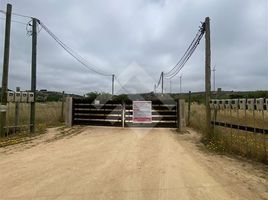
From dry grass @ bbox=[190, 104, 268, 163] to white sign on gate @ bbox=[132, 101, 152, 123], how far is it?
6.82m

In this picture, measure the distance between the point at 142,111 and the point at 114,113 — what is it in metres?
1.71

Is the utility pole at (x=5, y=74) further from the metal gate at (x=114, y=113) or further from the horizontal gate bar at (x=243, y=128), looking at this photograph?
the horizontal gate bar at (x=243, y=128)

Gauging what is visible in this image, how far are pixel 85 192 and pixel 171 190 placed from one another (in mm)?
1601

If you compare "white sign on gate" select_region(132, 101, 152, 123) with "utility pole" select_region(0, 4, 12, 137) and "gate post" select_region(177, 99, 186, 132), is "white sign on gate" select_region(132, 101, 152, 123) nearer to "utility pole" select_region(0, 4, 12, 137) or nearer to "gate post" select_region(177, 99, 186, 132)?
"gate post" select_region(177, 99, 186, 132)

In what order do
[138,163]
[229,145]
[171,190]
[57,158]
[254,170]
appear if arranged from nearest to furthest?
[171,190], [254,170], [138,163], [57,158], [229,145]

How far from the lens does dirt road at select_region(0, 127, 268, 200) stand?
6.57m

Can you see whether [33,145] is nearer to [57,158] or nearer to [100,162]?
[57,158]

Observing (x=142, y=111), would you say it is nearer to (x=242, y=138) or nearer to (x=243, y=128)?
(x=242, y=138)

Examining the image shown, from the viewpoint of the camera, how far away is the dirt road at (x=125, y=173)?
6570 mm

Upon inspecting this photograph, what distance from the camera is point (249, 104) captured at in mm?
11016

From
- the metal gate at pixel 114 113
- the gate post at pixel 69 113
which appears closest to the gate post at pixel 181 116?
the metal gate at pixel 114 113

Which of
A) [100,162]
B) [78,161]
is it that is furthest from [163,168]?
[78,161]

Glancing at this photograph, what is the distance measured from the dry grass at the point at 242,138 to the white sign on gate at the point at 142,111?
269 inches

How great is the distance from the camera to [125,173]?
8242mm
